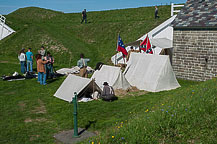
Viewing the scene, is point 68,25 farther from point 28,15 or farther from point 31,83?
point 31,83

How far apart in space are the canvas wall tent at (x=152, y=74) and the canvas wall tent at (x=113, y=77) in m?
0.94

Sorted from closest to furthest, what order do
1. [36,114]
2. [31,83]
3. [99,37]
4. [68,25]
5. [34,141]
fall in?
1. [34,141]
2. [36,114]
3. [31,83]
4. [99,37]
5. [68,25]

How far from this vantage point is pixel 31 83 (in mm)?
16250

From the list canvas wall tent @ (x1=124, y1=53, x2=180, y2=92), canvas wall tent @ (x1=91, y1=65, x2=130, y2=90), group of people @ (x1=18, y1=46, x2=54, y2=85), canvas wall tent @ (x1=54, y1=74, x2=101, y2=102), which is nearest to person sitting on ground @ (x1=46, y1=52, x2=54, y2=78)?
group of people @ (x1=18, y1=46, x2=54, y2=85)

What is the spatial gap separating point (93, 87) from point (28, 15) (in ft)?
146

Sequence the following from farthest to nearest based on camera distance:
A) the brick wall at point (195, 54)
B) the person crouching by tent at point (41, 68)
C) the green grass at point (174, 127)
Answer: the brick wall at point (195, 54) → the person crouching by tent at point (41, 68) → the green grass at point (174, 127)

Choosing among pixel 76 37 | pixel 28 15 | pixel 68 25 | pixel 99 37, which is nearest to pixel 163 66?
pixel 99 37

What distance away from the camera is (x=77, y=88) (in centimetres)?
1233

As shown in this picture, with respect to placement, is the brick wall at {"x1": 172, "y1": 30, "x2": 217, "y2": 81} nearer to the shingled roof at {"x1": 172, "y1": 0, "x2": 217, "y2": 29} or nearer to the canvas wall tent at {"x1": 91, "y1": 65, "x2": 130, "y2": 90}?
the shingled roof at {"x1": 172, "y1": 0, "x2": 217, "y2": 29}

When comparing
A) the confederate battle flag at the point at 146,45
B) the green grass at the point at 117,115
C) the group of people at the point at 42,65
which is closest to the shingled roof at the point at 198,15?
the confederate battle flag at the point at 146,45

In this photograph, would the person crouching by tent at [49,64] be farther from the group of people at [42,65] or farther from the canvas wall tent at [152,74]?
the canvas wall tent at [152,74]

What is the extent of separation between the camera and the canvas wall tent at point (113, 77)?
14.2m

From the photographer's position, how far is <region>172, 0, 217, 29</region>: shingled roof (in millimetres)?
16875

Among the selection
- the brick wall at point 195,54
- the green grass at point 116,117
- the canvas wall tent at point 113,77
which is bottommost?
the green grass at point 116,117
